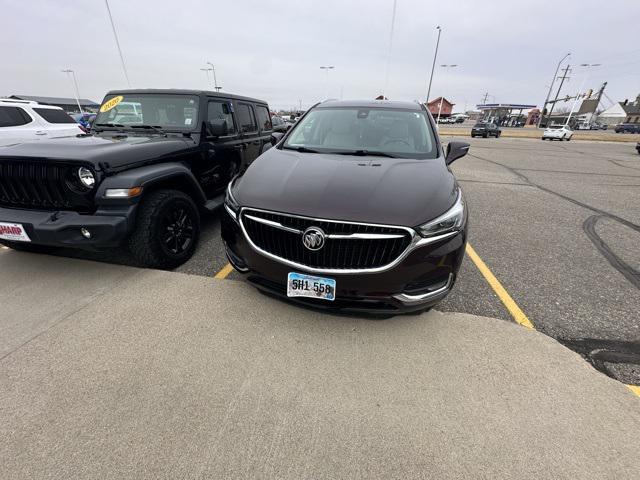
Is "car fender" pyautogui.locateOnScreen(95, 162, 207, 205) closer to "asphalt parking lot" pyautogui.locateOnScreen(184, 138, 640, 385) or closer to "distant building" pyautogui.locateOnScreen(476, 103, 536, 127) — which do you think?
"asphalt parking lot" pyautogui.locateOnScreen(184, 138, 640, 385)

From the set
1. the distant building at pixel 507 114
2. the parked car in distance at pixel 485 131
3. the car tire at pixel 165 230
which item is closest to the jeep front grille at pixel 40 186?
the car tire at pixel 165 230

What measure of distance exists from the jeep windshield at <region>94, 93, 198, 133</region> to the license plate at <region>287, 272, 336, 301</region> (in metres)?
2.81

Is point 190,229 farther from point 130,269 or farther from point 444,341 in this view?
point 444,341

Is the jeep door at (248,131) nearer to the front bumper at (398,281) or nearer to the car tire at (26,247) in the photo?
the car tire at (26,247)

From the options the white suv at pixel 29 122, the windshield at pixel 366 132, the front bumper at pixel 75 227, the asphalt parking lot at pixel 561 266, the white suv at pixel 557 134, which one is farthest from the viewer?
the white suv at pixel 557 134

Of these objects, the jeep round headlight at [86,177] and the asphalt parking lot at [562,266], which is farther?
the jeep round headlight at [86,177]

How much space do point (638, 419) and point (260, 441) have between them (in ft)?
6.92

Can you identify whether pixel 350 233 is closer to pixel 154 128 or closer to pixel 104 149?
pixel 104 149

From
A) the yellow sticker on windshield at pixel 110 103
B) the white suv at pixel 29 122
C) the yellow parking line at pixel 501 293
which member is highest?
the yellow sticker on windshield at pixel 110 103

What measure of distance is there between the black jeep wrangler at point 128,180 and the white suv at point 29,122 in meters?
4.57

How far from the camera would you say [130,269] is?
320cm

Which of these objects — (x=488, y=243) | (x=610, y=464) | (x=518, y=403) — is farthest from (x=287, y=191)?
(x=488, y=243)

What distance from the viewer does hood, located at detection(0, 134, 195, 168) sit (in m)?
2.66

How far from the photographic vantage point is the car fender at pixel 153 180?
2680 mm
